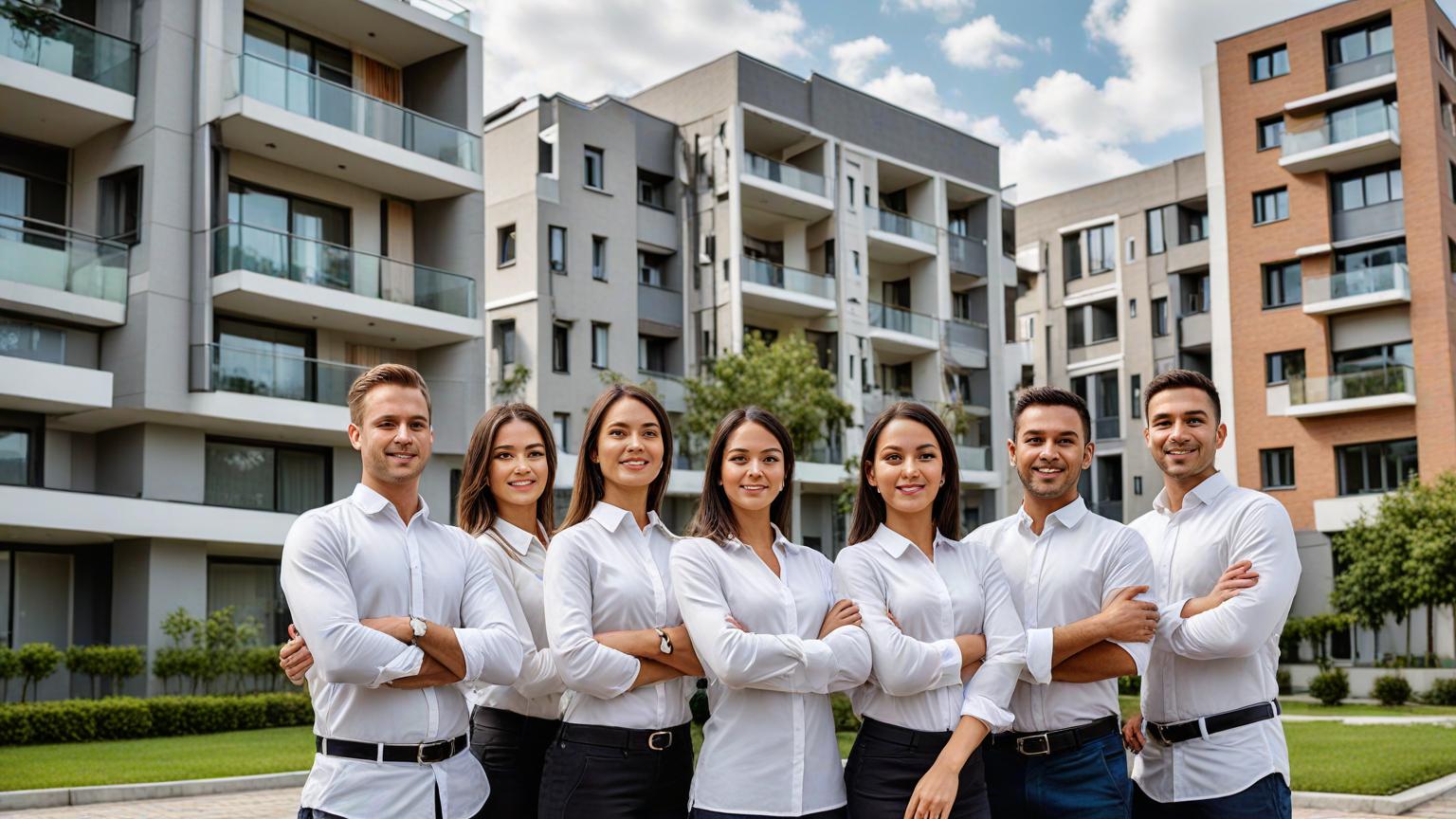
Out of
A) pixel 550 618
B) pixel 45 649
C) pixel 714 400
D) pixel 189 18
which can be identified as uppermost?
pixel 189 18

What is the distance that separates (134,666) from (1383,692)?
25750 mm

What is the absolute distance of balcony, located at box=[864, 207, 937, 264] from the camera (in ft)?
142

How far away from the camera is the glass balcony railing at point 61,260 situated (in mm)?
23297

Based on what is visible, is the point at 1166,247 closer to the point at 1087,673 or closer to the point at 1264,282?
the point at 1264,282

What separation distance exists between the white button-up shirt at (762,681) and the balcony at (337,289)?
890 inches

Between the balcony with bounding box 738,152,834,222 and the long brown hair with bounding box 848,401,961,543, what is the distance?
34146mm

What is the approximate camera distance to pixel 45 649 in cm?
2253

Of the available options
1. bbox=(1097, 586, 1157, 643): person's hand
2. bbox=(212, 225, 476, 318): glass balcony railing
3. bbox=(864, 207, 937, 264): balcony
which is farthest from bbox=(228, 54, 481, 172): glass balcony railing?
bbox=(1097, 586, 1157, 643): person's hand

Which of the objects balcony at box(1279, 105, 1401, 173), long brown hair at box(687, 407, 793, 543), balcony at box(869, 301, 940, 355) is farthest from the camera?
balcony at box(869, 301, 940, 355)

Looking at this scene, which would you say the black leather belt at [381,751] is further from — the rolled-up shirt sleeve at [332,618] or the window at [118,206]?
the window at [118,206]

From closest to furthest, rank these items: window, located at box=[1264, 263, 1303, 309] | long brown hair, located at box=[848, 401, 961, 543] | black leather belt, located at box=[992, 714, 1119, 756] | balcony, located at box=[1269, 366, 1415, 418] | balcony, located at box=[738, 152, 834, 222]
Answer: black leather belt, located at box=[992, 714, 1119, 756] < long brown hair, located at box=[848, 401, 961, 543] < balcony, located at box=[1269, 366, 1415, 418] < balcony, located at box=[738, 152, 834, 222] < window, located at box=[1264, 263, 1303, 309]

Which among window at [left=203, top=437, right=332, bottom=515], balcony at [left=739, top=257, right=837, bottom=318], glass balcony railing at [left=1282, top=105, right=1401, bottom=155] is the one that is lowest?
window at [left=203, top=437, right=332, bottom=515]

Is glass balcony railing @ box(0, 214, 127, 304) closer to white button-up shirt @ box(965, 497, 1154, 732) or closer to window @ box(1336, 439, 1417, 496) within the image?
white button-up shirt @ box(965, 497, 1154, 732)

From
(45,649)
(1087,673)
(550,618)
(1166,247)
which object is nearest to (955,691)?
(1087,673)
